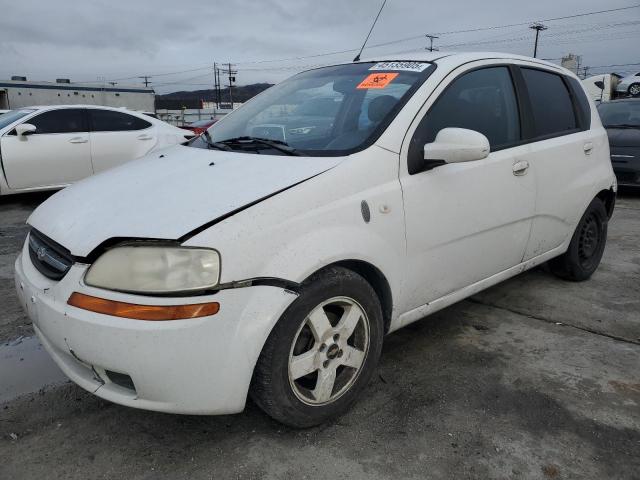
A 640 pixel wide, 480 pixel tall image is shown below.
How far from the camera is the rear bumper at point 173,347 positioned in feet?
6.02

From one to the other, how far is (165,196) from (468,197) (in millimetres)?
1507

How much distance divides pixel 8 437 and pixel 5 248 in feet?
11.5

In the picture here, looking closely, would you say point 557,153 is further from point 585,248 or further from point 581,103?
point 585,248

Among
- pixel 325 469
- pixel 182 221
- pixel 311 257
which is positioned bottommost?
pixel 325 469

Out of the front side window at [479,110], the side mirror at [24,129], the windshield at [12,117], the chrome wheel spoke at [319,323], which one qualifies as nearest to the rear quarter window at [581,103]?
the front side window at [479,110]

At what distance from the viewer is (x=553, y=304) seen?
3732 millimetres

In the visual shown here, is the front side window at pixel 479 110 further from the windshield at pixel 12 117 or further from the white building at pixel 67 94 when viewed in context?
the white building at pixel 67 94

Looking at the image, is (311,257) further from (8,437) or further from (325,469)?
(8,437)

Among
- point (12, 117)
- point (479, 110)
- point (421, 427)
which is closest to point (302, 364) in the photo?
point (421, 427)

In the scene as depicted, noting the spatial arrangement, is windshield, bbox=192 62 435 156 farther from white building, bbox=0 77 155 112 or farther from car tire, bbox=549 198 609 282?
white building, bbox=0 77 155 112

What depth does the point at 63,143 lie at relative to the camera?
735 cm

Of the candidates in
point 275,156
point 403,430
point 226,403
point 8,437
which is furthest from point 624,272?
point 8,437

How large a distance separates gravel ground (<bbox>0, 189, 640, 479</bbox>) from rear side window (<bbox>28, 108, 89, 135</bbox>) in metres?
4.92

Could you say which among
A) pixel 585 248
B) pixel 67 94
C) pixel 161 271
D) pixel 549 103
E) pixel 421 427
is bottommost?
pixel 421 427
